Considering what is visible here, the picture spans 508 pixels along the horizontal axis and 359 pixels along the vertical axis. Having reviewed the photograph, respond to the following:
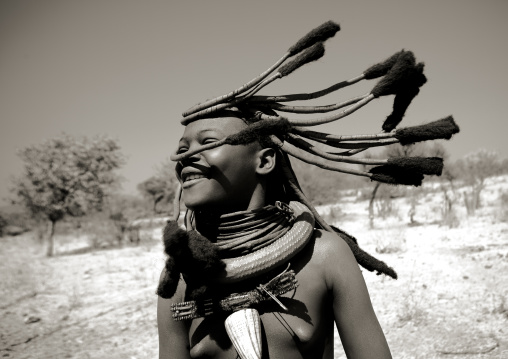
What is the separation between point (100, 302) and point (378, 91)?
25.3ft

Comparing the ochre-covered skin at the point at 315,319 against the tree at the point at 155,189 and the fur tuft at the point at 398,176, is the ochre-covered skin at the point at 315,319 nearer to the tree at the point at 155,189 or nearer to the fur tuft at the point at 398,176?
the fur tuft at the point at 398,176

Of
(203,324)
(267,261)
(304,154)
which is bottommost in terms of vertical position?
(203,324)

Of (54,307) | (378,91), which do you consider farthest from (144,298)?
(378,91)

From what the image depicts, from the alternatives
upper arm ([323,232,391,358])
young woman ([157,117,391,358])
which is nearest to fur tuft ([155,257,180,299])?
young woman ([157,117,391,358])

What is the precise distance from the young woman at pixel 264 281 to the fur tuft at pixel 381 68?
56cm

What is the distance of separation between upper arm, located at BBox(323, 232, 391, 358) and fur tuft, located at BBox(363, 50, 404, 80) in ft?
2.74

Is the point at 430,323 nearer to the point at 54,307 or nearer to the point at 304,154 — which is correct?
the point at 304,154

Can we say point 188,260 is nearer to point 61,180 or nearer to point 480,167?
point 61,180

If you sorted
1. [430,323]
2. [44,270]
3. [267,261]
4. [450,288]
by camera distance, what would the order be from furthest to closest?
[44,270]
[450,288]
[430,323]
[267,261]

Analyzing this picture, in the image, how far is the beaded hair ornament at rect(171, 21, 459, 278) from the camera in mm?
1529

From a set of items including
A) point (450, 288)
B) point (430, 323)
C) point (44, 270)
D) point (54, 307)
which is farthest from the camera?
point (44, 270)

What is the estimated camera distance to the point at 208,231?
1.71 metres

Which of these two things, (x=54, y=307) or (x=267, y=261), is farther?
(x=54, y=307)

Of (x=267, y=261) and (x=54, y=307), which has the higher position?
(x=267, y=261)
